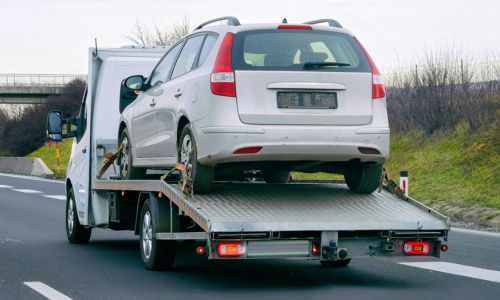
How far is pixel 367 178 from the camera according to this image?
11031mm

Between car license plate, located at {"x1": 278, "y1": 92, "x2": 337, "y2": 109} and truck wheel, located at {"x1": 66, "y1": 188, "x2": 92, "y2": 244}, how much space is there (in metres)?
5.44

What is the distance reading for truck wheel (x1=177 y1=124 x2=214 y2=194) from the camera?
10344 mm

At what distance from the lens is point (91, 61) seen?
14398mm

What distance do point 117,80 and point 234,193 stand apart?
425cm

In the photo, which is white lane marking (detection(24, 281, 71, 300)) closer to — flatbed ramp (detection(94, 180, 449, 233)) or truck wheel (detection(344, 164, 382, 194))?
flatbed ramp (detection(94, 180, 449, 233))

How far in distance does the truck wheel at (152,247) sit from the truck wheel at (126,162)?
1379 millimetres

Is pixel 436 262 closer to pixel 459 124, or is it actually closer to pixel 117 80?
pixel 117 80

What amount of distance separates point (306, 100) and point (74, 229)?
5.76 m

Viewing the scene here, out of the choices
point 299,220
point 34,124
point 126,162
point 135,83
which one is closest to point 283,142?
point 299,220

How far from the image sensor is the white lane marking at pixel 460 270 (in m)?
11.0

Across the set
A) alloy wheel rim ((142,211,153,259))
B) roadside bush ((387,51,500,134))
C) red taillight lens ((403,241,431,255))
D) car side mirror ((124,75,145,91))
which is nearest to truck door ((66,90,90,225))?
car side mirror ((124,75,145,91))

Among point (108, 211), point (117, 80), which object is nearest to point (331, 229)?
point (108, 211)

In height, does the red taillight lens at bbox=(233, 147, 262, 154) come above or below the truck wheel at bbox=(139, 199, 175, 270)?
above

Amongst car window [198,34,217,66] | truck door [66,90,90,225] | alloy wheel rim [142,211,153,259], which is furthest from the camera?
truck door [66,90,90,225]
